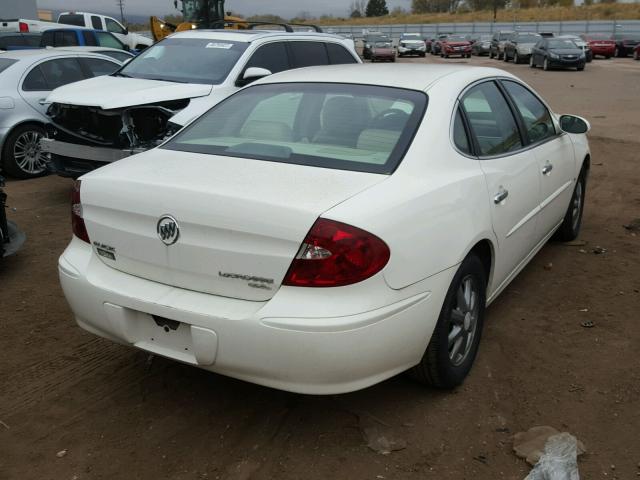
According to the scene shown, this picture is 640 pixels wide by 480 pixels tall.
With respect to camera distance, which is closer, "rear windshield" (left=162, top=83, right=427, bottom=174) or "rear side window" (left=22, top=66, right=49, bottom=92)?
"rear windshield" (left=162, top=83, right=427, bottom=174)

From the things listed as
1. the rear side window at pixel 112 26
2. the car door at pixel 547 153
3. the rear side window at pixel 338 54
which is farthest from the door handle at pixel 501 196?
the rear side window at pixel 112 26

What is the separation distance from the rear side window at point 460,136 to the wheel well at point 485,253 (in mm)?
489

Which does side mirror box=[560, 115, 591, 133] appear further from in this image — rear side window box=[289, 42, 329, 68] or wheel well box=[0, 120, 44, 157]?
wheel well box=[0, 120, 44, 157]

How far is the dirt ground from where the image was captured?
111 inches

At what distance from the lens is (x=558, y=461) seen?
8.79 feet

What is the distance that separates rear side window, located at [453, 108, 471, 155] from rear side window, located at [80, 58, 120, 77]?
24.0ft

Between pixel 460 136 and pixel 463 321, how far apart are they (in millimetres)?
971

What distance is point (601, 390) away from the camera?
3.40 meters

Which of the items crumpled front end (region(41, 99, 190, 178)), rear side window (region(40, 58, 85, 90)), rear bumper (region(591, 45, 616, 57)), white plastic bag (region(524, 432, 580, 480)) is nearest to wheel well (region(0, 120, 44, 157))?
rear side window (region(40, 58, 85, 90))

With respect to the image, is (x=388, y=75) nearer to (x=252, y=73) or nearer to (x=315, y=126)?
(x=315, y=126)

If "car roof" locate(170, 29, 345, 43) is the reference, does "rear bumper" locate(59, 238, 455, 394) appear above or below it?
below

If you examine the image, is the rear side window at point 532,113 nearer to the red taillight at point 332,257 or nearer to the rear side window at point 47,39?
the red taillight at point 332,257

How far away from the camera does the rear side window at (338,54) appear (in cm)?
862

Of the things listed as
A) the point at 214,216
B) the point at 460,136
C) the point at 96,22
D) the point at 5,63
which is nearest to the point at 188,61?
the point at 5,63
